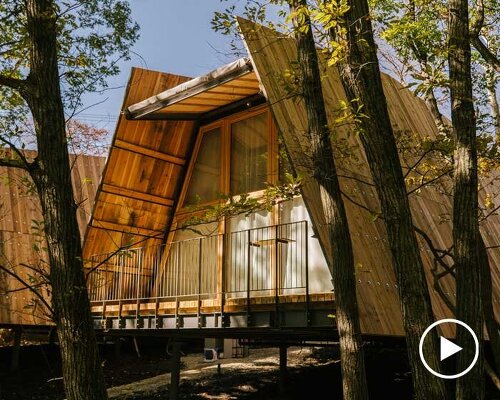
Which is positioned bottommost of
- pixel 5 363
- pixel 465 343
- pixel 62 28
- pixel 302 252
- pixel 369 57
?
pixel 5 363

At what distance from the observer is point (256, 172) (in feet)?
36.6

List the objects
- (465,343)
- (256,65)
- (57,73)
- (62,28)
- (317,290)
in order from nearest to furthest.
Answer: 1. (465,343)
2. (57,73)
3. (62,28)
4. (256,65)
5. (317,290)

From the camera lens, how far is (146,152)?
39.5ft

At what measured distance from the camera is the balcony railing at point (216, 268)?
9.75 metres

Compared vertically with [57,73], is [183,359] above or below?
below

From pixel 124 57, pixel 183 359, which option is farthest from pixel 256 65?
pixel 183 359

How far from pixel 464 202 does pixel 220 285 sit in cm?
584

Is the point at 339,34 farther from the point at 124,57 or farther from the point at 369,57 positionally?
the point at 124,57

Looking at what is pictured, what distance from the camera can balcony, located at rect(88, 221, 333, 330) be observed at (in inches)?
340

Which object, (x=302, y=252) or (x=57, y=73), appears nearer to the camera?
(x=57, y=73)

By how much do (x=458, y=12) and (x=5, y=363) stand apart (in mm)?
12864

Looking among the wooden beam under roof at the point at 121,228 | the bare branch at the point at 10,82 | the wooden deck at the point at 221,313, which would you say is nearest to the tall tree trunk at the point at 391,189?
the wooden deck at the point at 221,313

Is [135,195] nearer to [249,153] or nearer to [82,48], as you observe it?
[249,153]

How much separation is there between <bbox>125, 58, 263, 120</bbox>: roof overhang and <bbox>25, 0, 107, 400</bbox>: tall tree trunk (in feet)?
10.5
